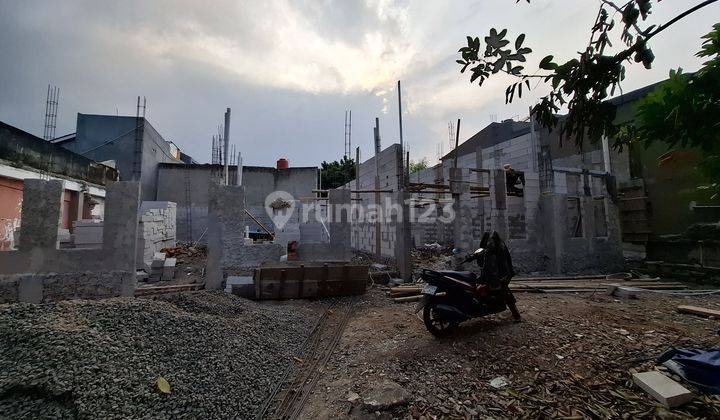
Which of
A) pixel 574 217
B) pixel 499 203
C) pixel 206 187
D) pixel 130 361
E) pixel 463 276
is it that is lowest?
pixel 130 361

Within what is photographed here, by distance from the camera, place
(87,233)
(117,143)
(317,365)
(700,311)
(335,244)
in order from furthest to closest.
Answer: (117,143)
(87,233)
(335,244)
(700,311)
(317,365)

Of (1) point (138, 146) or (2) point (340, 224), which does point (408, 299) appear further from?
(1) point (138, 146)

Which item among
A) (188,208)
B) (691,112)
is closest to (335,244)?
(691,112)

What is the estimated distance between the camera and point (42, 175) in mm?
12094

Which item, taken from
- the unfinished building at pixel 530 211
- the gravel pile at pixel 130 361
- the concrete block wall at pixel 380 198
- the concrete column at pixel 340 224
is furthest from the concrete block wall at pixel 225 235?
the concrete block wall at pixel 380 198

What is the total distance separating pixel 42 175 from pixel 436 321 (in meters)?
15.4

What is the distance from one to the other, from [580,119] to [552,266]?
26.6ft

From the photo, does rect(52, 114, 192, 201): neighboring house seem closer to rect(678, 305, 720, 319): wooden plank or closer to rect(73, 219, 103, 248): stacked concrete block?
rect(73, 219, 103, 248): stacked concrete block

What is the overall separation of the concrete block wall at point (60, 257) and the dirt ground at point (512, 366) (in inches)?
163

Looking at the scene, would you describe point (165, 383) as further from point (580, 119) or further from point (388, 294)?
point (388, 294)

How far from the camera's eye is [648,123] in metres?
2.20

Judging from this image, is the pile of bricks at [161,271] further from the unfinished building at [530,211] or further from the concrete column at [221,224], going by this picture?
the unfinished building at [530,211]

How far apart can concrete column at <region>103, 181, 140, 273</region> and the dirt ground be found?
4062 millimetres

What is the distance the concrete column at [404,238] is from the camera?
7.70 m
